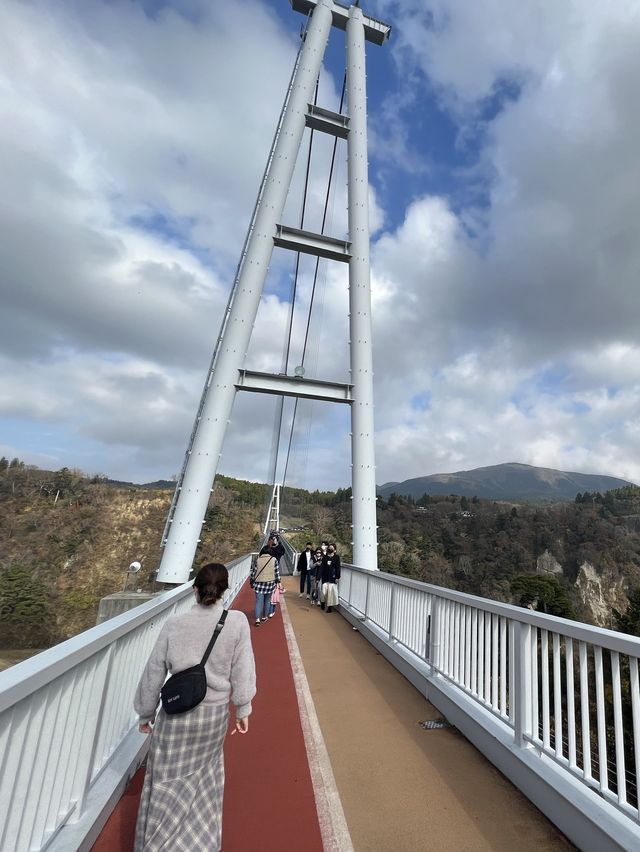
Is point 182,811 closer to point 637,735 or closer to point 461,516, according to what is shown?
point 637,735

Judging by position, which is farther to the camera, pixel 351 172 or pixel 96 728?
pixel 351 172

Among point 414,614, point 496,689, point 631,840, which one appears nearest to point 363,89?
point 414,614

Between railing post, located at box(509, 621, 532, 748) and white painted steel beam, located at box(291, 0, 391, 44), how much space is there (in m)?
17.9

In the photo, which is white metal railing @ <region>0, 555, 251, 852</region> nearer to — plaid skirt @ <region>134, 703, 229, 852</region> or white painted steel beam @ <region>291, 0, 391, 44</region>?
plaid skirt @ <region>134, 703, 229, 852</region>

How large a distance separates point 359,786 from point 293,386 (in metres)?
8.27

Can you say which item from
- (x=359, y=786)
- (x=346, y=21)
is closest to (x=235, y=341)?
(x=359, y=786)

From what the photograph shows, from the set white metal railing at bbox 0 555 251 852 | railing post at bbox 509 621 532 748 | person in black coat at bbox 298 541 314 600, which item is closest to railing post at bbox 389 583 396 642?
railing post at bbox 509 621 532 748

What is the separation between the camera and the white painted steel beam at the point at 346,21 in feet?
45.5

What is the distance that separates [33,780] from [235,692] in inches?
32.8

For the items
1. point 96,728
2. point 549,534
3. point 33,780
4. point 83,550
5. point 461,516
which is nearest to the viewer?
point 33,780

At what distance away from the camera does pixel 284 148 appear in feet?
38.4

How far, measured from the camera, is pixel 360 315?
428 inches

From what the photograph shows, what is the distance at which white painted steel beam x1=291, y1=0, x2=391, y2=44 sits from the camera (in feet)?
45.5

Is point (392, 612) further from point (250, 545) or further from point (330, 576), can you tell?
point (250, 545)
